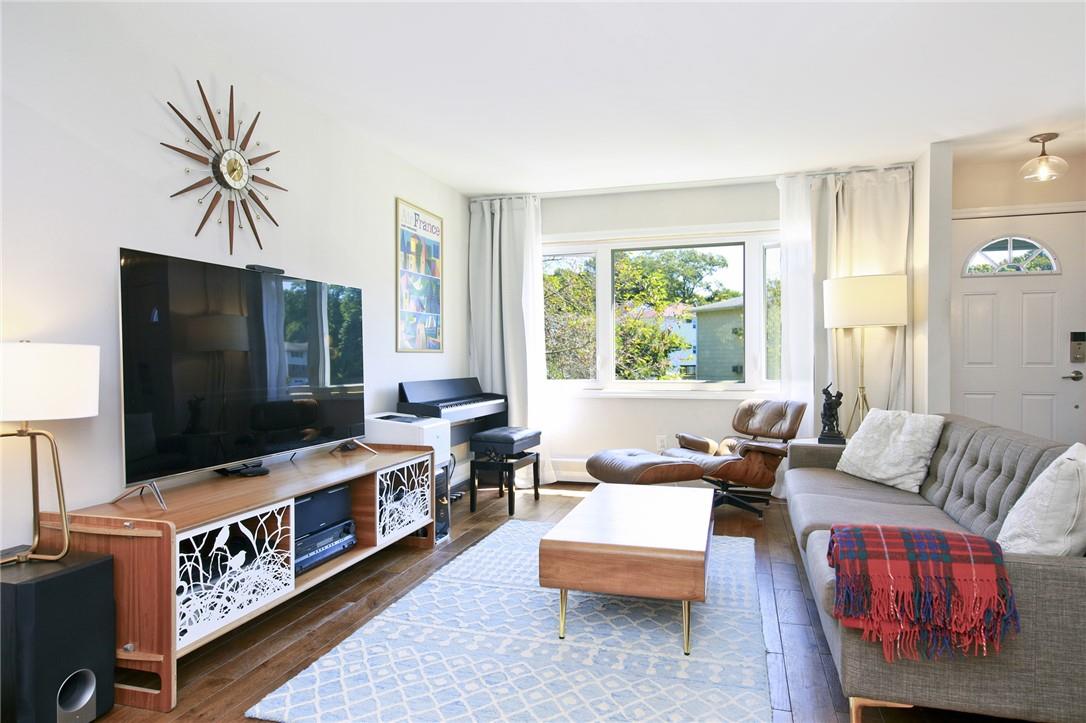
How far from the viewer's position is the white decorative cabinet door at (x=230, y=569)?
2.10 metres

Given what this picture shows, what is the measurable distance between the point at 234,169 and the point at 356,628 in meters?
2.13

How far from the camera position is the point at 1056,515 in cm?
182

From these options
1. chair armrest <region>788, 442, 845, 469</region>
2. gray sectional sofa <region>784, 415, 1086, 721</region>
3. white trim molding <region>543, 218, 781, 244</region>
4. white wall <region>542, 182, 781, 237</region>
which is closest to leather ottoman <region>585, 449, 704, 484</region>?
chair armrest <region>788, 442, 845, 469</region>

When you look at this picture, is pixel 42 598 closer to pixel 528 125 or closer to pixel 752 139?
pixel 528 125

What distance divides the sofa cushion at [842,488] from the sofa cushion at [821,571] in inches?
27.3

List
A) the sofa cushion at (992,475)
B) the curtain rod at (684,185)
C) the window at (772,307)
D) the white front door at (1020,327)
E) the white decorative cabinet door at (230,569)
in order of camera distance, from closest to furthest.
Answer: the white decorative cabinet door at (230,569) < the sofa cushion at (992,475) < the white front door at (1020,327) < the curtain rod at (684,185) < the window at (772,307)

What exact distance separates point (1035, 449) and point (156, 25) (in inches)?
145

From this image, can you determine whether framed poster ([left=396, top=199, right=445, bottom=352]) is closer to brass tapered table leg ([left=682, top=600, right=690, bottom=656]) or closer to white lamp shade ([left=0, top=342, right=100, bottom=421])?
white lamp shade ([left=0, top=342, right=100, bottom=421])

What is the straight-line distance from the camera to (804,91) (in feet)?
11.4

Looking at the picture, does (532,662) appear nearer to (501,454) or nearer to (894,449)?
(894,449)

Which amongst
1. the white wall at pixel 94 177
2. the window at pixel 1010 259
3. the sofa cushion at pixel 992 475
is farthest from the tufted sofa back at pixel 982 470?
the white wall at pixel 94 177

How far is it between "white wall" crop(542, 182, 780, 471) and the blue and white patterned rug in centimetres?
244

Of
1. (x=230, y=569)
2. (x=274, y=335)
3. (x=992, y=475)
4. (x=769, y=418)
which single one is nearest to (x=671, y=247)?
(x=769, y=418)

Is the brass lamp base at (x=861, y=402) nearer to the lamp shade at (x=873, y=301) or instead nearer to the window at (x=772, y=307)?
the lamp shade at (x=873, y=301)
